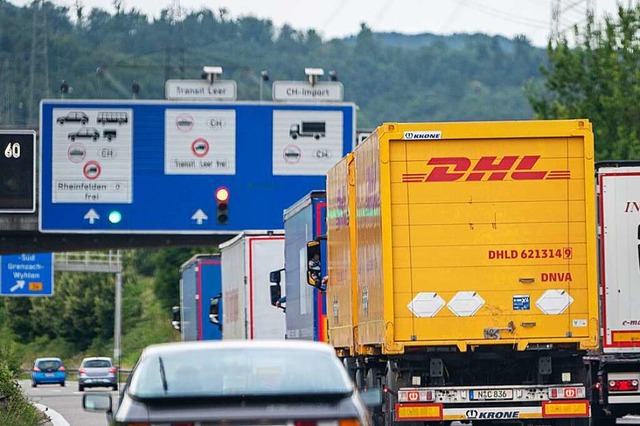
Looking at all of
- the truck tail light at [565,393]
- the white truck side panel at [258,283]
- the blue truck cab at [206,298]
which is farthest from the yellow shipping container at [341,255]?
the blue truck cab at [206,298]

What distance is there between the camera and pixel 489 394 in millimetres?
17109

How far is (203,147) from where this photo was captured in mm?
39906

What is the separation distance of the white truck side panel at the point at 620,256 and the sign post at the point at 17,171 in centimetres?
2258

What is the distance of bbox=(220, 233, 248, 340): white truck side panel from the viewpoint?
31.7m

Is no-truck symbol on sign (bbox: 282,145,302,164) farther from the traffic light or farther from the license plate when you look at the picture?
the license plate

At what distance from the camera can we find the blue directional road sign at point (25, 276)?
66.2 m

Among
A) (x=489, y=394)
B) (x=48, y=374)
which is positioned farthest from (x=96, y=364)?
(x=489, y=394)

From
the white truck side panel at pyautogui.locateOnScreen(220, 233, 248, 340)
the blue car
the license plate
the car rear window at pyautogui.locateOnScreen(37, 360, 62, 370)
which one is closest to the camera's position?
the license plate

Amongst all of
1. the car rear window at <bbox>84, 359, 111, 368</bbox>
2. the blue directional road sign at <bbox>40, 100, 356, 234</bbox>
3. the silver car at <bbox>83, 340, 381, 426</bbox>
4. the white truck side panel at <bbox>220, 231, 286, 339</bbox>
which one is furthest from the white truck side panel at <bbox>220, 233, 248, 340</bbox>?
the car rear window at <bbox>84, 359, 111, 368</bbox>

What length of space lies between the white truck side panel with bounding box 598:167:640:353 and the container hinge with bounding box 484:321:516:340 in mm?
2620

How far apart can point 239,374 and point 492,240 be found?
7.47m

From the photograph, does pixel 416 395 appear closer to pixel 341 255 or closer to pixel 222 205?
pixel 341 255

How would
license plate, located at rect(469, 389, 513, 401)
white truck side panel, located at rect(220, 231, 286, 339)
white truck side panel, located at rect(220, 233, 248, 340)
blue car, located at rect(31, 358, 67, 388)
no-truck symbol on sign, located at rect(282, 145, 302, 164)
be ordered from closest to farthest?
license plate, located at rect(469, 389, 513, 401) → white truck side panel, located at rect(220, 231, 286, 339) → white truck side panel, located at rect(220, 233, 248, 340) → no-truck symbol on sign, located at rect(282, 145, 302, 164) → blue car, located at rect(31, 358, 67, 388)

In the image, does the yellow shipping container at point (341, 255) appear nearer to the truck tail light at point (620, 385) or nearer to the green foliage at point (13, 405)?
the truck tail light at point (620, 385)
